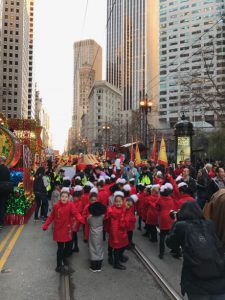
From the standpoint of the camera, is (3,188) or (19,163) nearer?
(3,188)

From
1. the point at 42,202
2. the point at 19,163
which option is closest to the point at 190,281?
the point at 42,202

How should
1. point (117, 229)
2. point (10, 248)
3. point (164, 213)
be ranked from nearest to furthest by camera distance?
1. point (117, 229)
2. point (164, 213)
3. point (10, 248)

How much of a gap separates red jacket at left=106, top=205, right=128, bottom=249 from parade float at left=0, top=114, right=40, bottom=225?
4483 mm

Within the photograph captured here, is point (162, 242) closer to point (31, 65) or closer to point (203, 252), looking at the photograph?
point (203, 252)

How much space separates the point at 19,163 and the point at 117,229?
1150 cm

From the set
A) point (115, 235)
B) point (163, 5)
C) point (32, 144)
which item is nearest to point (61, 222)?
point (115, 235)

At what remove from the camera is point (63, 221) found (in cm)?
580

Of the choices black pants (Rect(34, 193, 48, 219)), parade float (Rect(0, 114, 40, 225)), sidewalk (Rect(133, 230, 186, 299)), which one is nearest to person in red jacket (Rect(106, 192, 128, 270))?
sidewalk (Rect(133, 230, 186, 299))

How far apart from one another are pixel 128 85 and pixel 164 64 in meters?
28.0

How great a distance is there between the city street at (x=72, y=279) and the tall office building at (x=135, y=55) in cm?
13714

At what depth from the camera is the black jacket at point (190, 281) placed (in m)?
2.85

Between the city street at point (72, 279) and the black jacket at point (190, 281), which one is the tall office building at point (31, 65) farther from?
the black jacket at point (190, 281)

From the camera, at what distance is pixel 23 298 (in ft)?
14.9

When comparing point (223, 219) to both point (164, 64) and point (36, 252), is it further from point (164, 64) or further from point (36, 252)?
point (164, 64)
